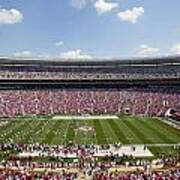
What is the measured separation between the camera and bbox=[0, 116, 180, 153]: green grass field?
49.3 metres

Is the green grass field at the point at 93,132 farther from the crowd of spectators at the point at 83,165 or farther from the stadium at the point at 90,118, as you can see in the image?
the crowd of spectators at the point at 83,165

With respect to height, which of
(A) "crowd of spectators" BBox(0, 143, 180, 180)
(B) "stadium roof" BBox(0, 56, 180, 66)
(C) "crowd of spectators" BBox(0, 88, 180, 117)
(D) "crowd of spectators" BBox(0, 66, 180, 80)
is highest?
(B) "stadium roof" BBox(0, 56, 180, 66)

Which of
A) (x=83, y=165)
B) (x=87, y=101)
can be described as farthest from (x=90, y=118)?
(x=83, y=165)

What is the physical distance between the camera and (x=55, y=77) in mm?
102250

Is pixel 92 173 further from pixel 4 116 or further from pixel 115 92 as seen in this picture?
pixel 115 92

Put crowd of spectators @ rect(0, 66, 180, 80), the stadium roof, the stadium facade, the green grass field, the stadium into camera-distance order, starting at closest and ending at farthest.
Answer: the stadium < the green grass field < the stadium facade < crowd of spectators @ rect(0, 66, 180, 80) < the stadium roof

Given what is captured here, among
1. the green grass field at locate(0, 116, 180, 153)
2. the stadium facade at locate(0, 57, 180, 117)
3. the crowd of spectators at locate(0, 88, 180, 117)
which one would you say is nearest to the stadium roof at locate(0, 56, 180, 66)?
the stadium facade at locate(0, 57, 180, 117)

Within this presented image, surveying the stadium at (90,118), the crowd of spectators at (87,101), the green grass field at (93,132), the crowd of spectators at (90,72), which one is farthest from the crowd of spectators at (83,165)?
the crowd of spectators at (90,72)

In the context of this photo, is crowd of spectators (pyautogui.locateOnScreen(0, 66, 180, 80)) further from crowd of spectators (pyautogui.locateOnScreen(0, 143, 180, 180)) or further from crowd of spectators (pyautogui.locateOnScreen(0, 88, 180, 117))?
crowd of spectators (pyautogui.locateOnScreen(0, 143, 180, 180))

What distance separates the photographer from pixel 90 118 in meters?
73.0

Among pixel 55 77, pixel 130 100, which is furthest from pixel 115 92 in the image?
pixel 55 77

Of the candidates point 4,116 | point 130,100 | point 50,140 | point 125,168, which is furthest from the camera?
point 130,100

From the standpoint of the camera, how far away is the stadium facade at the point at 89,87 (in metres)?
84.9

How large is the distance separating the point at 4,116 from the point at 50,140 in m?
30.1
